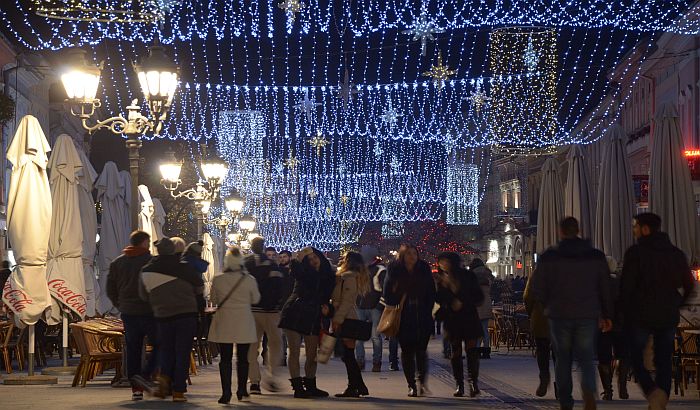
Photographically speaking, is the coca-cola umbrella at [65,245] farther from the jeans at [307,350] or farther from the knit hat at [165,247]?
the knit hat at [165,247]

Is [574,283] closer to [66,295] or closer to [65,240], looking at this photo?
[66,295]

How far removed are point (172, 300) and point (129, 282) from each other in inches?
40.8

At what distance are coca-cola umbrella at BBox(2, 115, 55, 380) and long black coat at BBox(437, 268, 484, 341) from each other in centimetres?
543

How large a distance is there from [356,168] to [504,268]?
16599 mm

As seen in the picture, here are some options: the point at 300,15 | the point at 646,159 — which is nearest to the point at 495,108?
the point at 646,159

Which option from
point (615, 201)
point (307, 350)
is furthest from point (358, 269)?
point (615, 201)

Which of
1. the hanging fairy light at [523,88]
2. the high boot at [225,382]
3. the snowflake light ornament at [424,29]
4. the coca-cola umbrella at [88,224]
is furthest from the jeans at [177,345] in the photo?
the hanging fairy light at [523,88]

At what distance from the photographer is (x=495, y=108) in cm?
5941

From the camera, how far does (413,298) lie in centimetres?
1691

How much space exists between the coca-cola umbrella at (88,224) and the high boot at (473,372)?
297 inches

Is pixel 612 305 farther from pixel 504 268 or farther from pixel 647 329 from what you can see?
pixel 504 268

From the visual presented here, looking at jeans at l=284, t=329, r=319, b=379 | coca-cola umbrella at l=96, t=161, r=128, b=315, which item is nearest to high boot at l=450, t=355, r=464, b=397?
jeans at l=284, t=329, r=319, b=379

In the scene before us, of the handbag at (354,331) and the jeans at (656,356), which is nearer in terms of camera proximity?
the jeans at (656,356)

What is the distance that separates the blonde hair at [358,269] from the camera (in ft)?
55.8
